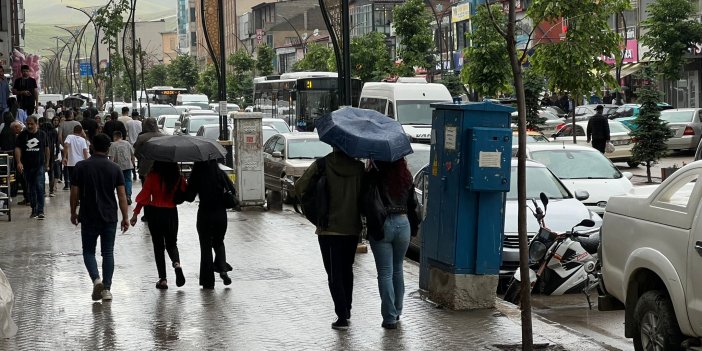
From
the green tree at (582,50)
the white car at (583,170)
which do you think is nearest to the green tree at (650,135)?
the green tree at (582,50)

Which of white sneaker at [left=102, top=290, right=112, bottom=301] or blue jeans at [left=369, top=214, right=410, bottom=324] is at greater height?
blue jeans at [left=369, top=214, right=410, bottom=324]

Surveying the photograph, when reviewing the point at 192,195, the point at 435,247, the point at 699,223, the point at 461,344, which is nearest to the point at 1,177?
the point at 192,195

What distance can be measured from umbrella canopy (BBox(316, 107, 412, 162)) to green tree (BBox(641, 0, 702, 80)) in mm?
43578

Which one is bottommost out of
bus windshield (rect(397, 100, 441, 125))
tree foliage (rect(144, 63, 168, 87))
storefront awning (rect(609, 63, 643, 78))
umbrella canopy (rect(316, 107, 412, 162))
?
bus windshield (rect(397, 100, 441, 125))

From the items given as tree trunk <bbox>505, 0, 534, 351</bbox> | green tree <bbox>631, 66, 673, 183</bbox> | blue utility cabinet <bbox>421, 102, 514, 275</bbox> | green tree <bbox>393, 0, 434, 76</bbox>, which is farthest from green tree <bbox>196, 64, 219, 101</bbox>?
tree trunk <bbox>505, 0, 534, 351</bbox>

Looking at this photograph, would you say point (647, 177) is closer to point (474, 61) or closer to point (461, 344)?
point (474, 61)

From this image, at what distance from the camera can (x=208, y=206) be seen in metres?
12.9

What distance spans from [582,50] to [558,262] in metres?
17.8

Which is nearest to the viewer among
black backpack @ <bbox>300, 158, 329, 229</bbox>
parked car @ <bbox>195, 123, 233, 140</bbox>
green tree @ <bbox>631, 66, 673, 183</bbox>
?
black backpack @ <bbox>300, 158, 329, 229</bbox>

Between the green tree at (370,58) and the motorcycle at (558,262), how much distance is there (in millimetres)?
49456

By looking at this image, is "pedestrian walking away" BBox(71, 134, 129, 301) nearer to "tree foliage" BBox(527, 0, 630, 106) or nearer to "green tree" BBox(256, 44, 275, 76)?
"tree foliage" BBox(527, 0, 630, 106)

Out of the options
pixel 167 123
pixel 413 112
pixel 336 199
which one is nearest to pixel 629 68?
pixel 167 123

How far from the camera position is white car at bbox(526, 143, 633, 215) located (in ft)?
60.6

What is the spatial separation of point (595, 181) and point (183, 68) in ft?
332
